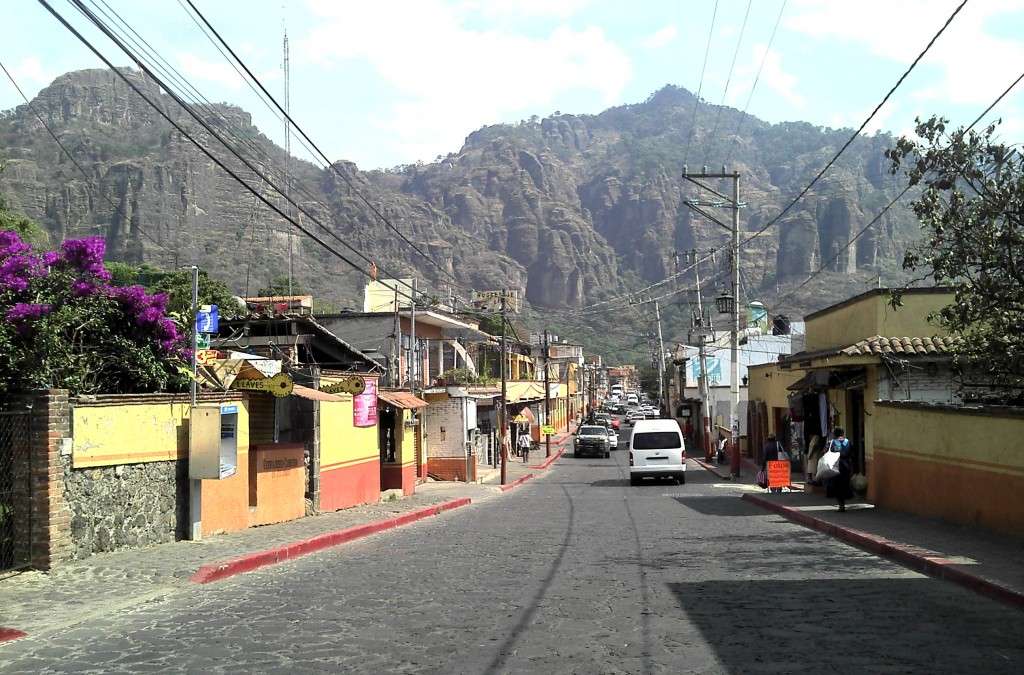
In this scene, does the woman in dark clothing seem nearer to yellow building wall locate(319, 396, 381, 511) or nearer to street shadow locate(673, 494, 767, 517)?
street shadow locate(673, 494, 767, 517)

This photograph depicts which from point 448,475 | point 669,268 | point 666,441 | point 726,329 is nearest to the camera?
point 666,441

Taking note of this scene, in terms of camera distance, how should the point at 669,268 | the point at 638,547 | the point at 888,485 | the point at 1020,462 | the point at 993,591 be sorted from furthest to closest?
the point at 669,268 → the point at 888,485 → the point at 638,547 → the point at 1020,462 → the point at 993,591

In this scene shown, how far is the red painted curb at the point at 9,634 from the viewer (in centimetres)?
811

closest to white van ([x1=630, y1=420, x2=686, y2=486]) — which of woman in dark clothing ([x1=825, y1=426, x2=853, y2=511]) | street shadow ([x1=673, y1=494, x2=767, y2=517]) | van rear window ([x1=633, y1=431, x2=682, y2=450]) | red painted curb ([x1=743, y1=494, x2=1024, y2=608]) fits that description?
van rear window ([x1=633, y1=431, x2=682, y2=450])

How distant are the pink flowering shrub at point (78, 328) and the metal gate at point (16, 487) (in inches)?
35.3

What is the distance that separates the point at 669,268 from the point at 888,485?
16066 centimetres

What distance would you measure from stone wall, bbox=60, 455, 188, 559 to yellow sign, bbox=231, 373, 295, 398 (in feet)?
7.15

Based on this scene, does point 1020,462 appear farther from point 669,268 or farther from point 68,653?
point 669,268

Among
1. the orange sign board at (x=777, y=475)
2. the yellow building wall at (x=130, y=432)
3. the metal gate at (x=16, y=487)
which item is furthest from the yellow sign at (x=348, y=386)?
the orange sign board at (x=777, y=475)

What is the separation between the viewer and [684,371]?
7444 centimetres

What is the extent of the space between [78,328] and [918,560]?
1154cm

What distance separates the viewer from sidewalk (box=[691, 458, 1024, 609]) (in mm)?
9859

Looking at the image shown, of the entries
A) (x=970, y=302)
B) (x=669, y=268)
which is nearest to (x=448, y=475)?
(x=970, y=302)

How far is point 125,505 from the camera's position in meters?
13.0
